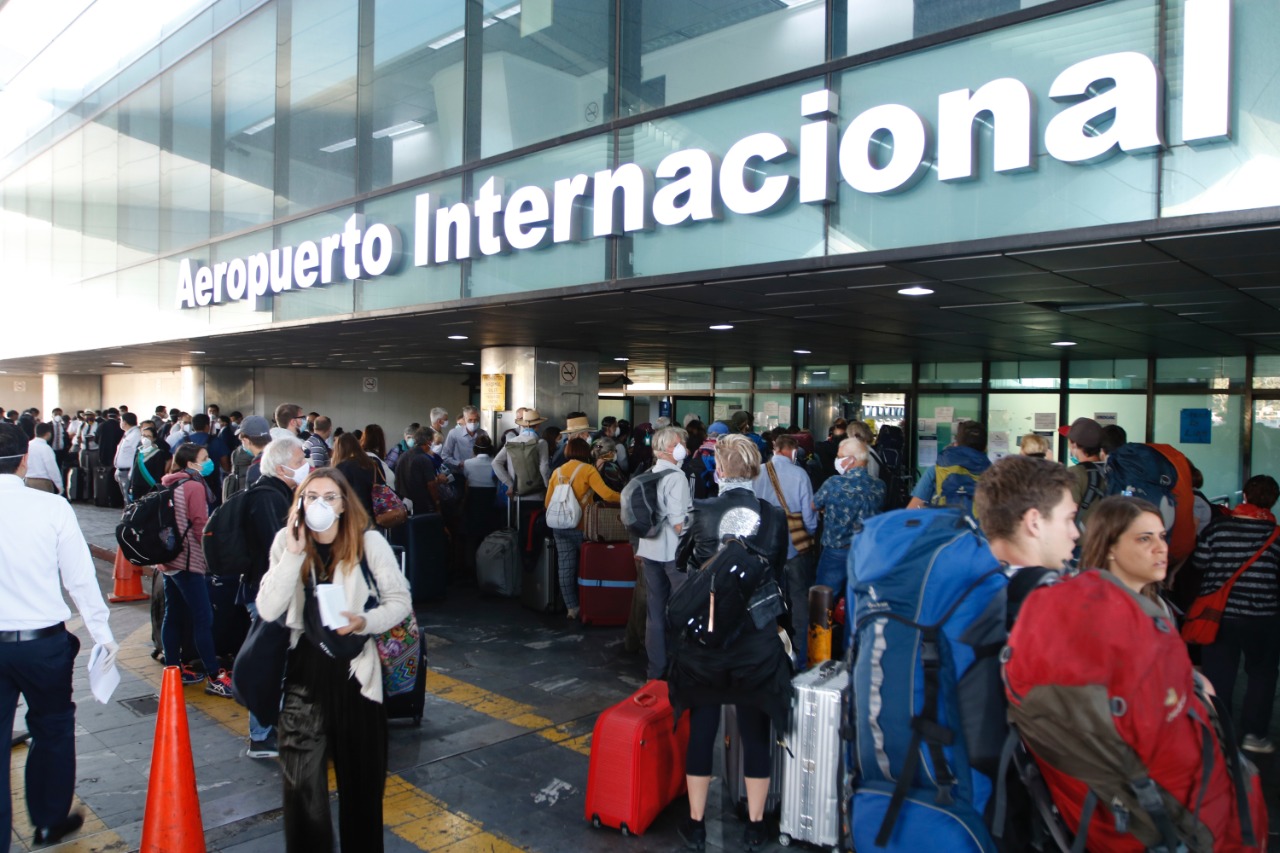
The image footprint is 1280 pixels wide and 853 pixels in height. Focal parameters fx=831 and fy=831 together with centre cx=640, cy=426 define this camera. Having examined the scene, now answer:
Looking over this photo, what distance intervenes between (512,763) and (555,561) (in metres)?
3.73

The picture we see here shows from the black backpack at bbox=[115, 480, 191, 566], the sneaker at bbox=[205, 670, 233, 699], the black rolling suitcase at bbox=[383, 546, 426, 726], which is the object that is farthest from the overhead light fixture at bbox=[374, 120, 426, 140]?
the black rolling suitcase at bbox=[383, 546, 426, 726]

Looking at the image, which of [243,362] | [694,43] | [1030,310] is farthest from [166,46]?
[1030,310]

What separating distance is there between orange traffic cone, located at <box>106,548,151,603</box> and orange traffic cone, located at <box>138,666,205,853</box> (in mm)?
6389

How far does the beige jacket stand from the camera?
342 centimetres

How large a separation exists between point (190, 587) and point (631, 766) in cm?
382

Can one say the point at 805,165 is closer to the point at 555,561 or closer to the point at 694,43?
the point at 694,43

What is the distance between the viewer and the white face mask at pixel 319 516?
136 inches

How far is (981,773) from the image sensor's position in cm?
243

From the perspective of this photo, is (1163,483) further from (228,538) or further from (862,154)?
(228,538)

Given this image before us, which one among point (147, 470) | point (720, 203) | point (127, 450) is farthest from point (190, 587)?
point (127, 450)

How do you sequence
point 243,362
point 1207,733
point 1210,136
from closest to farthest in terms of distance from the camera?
1. point 1207,733
2. point 1210,136
3. point 243,362

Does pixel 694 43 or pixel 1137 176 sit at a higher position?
pixel 694 43

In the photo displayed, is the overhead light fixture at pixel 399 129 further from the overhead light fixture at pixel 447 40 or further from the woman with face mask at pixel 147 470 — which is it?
the woman with face mask at pixel 147 470

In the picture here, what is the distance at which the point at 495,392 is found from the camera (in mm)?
13164
